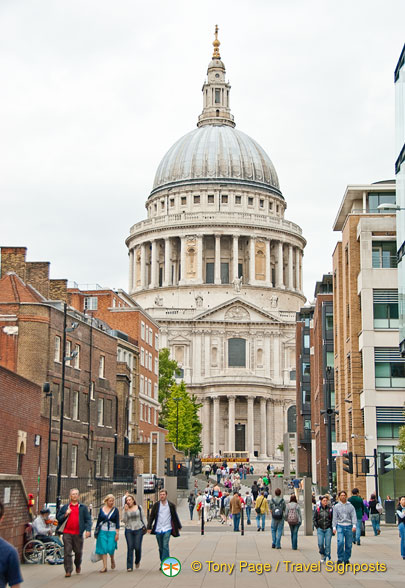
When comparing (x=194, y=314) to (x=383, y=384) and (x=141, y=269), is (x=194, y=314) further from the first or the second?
(x=383, y=384)

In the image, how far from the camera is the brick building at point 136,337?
77656mm

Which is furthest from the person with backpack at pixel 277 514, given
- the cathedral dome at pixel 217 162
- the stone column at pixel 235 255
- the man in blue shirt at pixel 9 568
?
the cathedral dome at pixel 217 162

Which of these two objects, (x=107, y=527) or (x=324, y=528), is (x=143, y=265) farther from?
(x=107, y=527)

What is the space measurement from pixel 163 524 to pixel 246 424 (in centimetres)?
11180

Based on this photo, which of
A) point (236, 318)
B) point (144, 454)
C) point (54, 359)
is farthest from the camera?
point (236, 318)

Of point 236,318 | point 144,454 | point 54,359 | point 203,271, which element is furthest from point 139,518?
point 203,271

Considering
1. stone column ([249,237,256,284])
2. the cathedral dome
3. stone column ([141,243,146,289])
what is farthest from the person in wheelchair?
the cathedral dome

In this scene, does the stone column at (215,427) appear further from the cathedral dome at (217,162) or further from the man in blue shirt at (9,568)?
the man in blue shirt at (9,568)

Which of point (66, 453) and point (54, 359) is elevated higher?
point (54, 359)

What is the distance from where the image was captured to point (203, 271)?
499 ft

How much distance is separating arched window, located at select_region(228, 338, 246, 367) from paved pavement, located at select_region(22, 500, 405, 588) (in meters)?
104

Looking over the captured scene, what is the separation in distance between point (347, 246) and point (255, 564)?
117 ft

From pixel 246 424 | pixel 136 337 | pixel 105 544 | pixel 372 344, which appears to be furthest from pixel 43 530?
pixel 246 424

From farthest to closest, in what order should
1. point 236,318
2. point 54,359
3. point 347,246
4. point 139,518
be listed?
1. point 236,318
2. point 347,246
3. point 54,359
4. point 139,518
